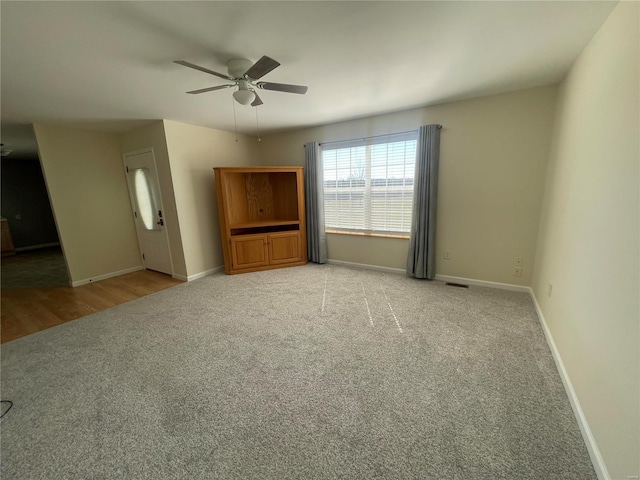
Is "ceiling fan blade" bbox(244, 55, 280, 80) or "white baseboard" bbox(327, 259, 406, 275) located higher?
"ceiling fan blade" bbox(244, 55, 280, 80)

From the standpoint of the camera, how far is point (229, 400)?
1608mm

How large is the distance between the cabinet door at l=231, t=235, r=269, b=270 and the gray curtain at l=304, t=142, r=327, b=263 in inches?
33.3

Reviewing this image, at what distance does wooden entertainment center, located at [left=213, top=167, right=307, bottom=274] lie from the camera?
399cm

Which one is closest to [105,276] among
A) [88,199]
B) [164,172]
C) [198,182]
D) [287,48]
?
[88,199]

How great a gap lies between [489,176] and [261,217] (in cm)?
372

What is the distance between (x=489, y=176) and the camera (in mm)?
2971

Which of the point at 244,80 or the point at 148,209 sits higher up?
the point at 244,80

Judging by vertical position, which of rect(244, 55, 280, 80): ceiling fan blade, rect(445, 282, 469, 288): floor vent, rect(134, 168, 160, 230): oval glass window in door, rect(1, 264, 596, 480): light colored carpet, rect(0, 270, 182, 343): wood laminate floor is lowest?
rect(1, 264, 596, 480): light colored carpet

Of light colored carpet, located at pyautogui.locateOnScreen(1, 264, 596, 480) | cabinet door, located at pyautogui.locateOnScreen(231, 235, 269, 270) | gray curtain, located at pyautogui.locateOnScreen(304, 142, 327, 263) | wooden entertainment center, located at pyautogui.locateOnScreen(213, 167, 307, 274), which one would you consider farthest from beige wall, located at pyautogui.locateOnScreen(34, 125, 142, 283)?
gray curtain, located at pyautogui.locateOnScreen(304, 142, 327, 263)

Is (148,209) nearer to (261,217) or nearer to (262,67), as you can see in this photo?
(261,217)

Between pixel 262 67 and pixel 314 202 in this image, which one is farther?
pixel 314 202

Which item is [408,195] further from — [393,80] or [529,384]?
[529,384]

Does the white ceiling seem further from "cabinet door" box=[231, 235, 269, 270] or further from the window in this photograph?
"cabinet door" box=[231, 235, 269, 270]

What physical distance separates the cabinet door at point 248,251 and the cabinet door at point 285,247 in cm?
12
